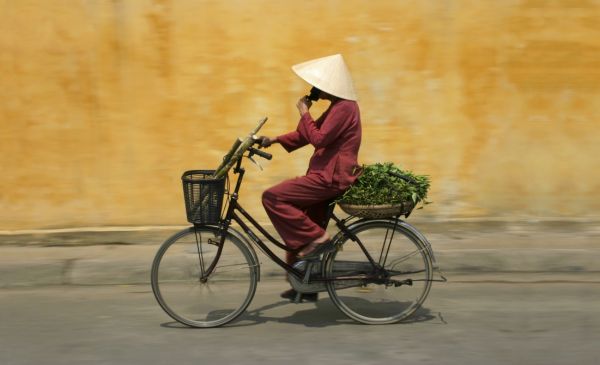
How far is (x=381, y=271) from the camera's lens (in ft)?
18.2

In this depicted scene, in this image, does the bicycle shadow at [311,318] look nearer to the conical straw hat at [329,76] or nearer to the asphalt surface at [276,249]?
the asphalt surface at [276,249]

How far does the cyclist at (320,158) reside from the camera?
17.3 feet

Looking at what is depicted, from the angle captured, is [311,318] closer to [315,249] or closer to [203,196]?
[315,249]

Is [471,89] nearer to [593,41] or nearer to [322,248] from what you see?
[593,41]

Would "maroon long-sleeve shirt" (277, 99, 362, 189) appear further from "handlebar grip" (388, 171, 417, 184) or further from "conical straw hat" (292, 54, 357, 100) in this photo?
"handlebar grip" (388, 171, 417, 184)

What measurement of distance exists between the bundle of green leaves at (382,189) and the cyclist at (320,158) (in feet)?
0.23

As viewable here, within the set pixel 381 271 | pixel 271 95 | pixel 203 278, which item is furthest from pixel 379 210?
pixel 271 95

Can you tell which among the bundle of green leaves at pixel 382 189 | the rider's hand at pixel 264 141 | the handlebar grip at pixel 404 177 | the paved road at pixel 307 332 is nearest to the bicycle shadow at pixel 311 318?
the paved road at pixel 307 332

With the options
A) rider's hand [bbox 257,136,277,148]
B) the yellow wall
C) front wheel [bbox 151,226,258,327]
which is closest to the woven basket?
rider's hand [bbox 257,136,277,148]

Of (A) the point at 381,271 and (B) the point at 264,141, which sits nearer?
(B) the point at 264,141

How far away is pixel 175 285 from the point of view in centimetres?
551

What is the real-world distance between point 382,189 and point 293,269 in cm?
A: 81

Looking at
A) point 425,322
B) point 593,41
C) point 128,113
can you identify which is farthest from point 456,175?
point 128,113

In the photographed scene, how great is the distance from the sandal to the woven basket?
0.27 meters
